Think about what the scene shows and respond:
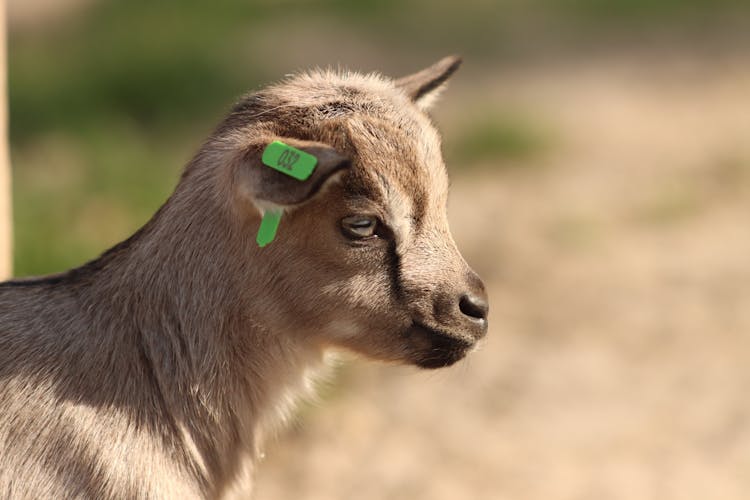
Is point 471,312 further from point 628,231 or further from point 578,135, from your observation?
point 578,135

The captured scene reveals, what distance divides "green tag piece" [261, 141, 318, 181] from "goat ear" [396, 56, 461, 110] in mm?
882

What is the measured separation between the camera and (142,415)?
3.45 metres

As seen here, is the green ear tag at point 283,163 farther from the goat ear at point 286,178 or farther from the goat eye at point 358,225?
the goat eye at point 358,225

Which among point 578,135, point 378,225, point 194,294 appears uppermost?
point 378,225

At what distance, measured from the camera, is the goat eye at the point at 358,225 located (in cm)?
336

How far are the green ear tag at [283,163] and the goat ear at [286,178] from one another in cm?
2

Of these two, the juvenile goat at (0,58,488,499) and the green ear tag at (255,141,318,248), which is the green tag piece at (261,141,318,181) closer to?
the green ear tag at (255,141,318,248)

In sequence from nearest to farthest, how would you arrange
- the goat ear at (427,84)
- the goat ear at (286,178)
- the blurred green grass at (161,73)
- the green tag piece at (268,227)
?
1. the goat ear at (286,178)
2. the green tag piece at (268,227)
3. the goat ear at (427,84)
4. the blurred green grass at (161,73)

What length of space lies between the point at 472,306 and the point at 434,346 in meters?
0.18

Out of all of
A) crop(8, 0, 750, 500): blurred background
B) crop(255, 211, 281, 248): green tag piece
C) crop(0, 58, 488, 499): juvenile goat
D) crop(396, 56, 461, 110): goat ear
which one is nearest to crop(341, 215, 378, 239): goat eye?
crop(0, 58, 488, 499): juvenile goat

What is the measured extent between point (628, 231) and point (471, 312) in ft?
13.8

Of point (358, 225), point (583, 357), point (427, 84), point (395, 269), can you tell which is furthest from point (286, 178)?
point (583, 357)

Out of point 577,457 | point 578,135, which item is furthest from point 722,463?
point 578,135

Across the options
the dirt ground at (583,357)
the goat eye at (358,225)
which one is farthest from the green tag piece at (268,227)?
the dirt ground at (583,357)
